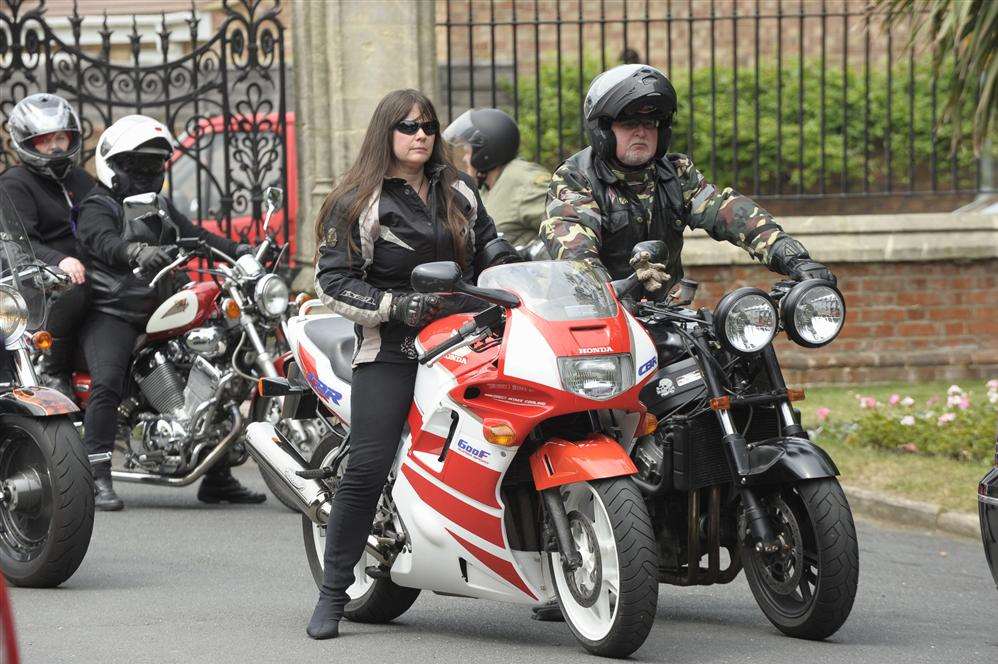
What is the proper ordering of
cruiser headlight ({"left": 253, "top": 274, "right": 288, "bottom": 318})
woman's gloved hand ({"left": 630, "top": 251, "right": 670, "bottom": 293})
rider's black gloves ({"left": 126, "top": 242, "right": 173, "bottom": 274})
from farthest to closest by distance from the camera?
cruiser headlight ({"left": 253, "top": 274, "right": 288, "bottom": 318})
rider's black gloves ({"left": 126, "top": 242, "right": 173, "bottom": 274})
woman's gloved hand ({"left": 630, "top": 251, "right": 670, "bottom": 293})

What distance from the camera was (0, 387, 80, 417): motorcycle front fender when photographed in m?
6.45

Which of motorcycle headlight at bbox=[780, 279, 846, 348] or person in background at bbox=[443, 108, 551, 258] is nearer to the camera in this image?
motorcycle headlight at bbox=[780, 279, 846, 348]

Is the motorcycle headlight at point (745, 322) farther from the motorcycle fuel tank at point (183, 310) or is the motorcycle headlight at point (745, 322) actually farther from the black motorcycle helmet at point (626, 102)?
the motorcycle fuel tank at point (183, 310)

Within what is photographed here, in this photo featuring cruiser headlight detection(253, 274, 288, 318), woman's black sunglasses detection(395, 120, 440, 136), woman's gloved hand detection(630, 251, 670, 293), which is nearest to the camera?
woman's gloved hand detection(630, 251, 670, 293)

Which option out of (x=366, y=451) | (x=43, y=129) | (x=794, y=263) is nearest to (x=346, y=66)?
(x=43, y=129)

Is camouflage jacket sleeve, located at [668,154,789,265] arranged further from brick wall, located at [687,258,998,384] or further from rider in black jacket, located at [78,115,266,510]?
brick wall, located at [687,258,998,384]

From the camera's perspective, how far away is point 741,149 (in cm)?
1969

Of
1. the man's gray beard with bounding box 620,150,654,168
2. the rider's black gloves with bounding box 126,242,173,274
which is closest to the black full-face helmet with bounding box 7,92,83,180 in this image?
the rider's black gloves with bounding box 126,242,173,274

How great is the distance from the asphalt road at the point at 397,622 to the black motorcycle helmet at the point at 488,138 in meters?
2.12

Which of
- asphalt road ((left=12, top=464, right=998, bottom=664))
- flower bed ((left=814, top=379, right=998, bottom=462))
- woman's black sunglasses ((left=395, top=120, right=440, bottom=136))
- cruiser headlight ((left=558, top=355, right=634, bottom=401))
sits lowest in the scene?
asphalt road ((left=12, top=464, right=998, bottom=664))

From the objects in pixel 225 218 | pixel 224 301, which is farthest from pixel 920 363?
pixel 224 301

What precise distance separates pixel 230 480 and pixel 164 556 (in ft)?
4.98

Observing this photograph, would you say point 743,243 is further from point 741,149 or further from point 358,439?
point 741,149

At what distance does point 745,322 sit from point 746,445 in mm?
397
